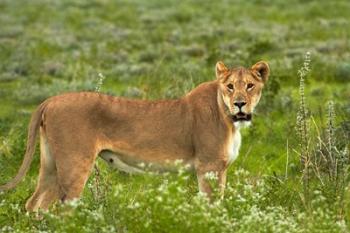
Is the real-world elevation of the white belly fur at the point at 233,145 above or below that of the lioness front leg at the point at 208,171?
above

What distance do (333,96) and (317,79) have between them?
7.13 feet

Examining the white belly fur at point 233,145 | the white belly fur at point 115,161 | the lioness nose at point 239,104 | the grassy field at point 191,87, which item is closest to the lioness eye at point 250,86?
the lioness nose at point 239,104

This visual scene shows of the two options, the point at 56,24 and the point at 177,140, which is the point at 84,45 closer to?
the point at 56,24

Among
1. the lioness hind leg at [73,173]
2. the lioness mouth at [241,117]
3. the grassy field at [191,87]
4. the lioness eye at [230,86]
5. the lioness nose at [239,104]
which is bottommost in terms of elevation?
the grassy field at [191,87]

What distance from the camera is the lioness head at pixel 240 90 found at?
7934 mm

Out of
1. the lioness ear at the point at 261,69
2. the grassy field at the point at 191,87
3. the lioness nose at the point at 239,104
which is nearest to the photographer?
the grassy field at the point at 191,87

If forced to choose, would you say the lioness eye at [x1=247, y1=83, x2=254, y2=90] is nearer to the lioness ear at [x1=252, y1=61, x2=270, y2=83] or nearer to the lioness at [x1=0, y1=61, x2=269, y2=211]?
the lioness at [x1=0, y1=61, x2=269, y2=211]

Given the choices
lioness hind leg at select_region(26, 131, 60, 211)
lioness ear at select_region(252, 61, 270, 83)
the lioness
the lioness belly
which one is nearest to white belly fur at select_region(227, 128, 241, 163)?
the lioness

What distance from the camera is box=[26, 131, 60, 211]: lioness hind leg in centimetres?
809

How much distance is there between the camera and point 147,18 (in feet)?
105

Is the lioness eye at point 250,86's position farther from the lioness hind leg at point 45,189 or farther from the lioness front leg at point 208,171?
the lioness hind leg at point 45,189

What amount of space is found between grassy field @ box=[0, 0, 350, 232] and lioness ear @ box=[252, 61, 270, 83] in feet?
2.38

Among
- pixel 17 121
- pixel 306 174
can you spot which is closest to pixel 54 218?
pixel 306 174

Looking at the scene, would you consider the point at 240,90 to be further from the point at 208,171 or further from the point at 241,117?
the point at 208,171
